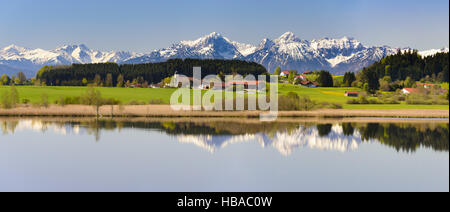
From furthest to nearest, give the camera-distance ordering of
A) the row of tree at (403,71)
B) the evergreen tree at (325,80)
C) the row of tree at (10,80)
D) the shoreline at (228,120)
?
the row of tree at (10,80)
the evergreen tree at (325,80)
the row of tree at (403,71)
the shoreline at (228,120)

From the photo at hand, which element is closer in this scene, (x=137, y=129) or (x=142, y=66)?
(x=137, y=129)

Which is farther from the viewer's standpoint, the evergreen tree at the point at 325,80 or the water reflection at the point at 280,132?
the evergreen tree at the point at 325,80

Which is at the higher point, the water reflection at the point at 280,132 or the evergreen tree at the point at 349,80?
the evergreen tree at the point at 349,80

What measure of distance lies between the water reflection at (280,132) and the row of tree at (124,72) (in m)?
51.5

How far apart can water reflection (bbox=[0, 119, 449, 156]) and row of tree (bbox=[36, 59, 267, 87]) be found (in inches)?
2029

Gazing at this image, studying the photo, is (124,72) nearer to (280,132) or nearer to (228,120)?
(228,120)

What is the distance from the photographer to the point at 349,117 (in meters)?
43.9

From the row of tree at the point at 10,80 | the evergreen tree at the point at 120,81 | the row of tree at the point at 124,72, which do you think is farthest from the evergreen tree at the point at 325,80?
the row of tree at the point at 10,80

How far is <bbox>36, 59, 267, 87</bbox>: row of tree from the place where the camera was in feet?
290

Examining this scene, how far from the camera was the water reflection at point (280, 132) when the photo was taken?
81.0ft

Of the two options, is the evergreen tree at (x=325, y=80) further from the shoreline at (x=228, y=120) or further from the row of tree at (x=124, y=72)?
the shoreline at (x=228, y=120)
